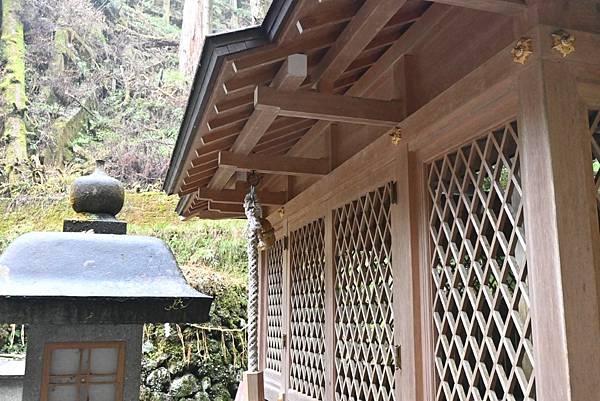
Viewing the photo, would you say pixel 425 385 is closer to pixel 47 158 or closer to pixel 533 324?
pixel 533 324

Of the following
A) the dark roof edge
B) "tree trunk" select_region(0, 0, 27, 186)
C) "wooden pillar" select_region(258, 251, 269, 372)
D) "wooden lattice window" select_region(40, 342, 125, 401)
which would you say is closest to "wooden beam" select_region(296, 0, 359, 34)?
the dark roof edge

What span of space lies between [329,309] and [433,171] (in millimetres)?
2133

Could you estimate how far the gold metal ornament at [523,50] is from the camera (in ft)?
7.72

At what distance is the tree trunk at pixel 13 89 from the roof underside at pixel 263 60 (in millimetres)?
12271

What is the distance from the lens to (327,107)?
3248 mm

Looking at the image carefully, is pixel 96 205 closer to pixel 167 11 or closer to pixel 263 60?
pixel 263 60

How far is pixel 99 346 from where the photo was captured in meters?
2.97

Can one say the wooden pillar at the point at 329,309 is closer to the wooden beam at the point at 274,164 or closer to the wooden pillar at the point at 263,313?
the wooden beam at the point at 274,164

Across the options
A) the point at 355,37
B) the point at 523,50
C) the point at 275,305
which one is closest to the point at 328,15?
the point at 355,37

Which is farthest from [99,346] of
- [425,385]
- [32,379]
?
[425,385]

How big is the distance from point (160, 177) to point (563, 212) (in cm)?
1605

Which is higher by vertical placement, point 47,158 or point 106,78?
point 106,78

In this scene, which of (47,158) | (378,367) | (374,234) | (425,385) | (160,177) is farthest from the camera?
(160,177)

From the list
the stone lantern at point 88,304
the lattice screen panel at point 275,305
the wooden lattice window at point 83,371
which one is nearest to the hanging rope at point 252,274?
the stone lantern at point 88,304
